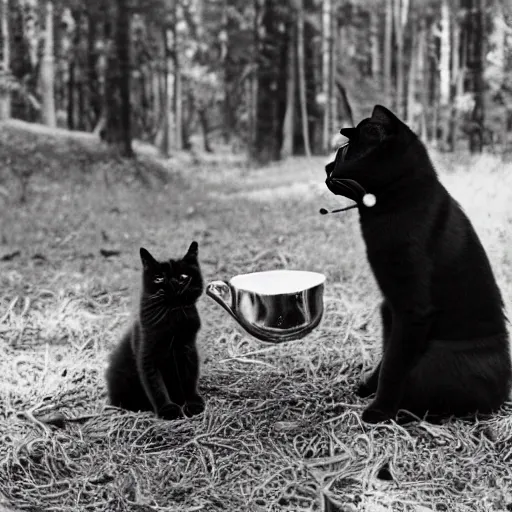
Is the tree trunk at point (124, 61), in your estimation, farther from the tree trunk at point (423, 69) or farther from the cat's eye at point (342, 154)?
the cat's eye at point (342, 154)

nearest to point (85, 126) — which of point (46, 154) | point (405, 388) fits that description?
point (46, 154)

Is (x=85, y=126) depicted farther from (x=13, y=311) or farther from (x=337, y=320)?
(x=337, y=320)

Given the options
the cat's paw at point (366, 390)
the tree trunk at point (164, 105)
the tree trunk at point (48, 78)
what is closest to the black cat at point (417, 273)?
the cat's paw at point (366, 390)

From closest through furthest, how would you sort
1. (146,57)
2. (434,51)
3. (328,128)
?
(434,51), (328,128), (146,57)

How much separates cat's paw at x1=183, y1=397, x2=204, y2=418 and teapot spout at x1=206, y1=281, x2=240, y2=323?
9.6 inches

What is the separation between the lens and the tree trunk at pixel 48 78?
3.95 meters

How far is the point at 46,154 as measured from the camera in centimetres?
377

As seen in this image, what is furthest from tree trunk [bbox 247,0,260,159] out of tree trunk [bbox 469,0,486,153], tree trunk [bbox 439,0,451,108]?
tree trunk [bbox 469,0,486,153]

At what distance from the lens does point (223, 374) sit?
69.8 inches

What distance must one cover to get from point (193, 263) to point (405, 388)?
57 centimetres

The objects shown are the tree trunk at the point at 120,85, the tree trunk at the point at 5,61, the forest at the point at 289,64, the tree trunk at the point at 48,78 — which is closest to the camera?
the forest at the point at 289,64

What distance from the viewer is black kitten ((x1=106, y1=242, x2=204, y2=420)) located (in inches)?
56.4

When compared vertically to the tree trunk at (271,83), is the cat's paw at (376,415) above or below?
below

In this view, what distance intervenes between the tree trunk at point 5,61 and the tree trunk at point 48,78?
215 millimetres
